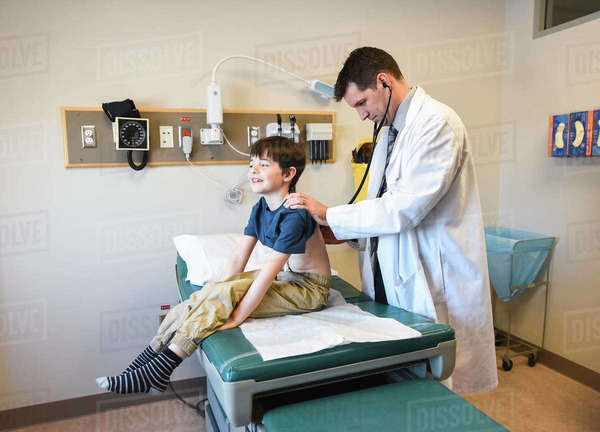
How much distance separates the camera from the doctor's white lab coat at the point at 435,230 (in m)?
1.50

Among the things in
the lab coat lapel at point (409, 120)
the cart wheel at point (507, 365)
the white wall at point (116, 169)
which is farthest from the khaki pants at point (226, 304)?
the cart wheel at point (507, 365)

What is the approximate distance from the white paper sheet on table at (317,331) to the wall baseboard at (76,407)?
127 cm

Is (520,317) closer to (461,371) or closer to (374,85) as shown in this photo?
(461,371)

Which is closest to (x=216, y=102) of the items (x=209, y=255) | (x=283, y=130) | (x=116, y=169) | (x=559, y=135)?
(x=283, y=130)

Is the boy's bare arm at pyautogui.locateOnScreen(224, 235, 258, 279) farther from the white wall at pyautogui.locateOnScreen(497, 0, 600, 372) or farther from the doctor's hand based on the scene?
the white wall at pyautogui.locateOnScreen(497, 0, 600, 372)

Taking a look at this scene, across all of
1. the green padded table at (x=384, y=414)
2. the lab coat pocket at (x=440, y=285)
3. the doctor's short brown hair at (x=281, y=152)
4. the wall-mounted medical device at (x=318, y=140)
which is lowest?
the green padded table at (x=384, y=414)

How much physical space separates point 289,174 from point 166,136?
93 centimetres

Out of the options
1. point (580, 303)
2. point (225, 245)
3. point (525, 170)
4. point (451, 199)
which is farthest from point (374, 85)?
point (580, 303)

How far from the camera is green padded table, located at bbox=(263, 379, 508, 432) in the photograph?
1.08 m

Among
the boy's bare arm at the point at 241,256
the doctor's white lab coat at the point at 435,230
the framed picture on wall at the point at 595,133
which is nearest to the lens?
the doctor's white lab coat at the point at 435,230

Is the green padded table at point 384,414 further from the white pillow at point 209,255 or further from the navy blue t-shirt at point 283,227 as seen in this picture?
the white pillow at point 209,255

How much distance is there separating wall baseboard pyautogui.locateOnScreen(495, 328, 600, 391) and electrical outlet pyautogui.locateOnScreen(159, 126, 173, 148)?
2478 millimetres

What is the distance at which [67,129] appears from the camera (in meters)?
2.15

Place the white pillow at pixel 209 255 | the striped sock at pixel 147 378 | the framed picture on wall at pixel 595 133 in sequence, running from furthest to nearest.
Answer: the framed picture on wall at pixel 595 133 → the white pillow at pixel 209 255 → the striped sock at pixel 147 378
